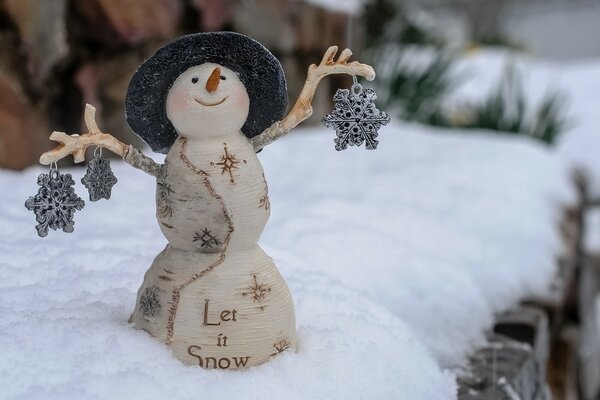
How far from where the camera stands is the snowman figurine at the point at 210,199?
798 millimetres

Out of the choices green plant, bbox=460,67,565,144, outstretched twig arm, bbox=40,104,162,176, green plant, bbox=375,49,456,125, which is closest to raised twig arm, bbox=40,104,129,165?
outstretched twig arm, bbox=40,104,162,176

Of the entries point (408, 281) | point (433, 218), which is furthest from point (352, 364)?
point (433, 218)

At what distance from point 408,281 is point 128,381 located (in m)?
0.75

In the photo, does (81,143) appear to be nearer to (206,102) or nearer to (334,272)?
(206,102)

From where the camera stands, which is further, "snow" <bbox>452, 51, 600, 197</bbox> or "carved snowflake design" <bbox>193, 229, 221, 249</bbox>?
"snow" <bbox>452, 51, 600, 197</bbox>

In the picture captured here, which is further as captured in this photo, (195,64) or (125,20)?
(125,20)

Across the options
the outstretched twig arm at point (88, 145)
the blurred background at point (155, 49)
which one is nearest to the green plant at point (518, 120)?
the blurred background at point (155, 49)

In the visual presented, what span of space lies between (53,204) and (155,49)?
147 cm

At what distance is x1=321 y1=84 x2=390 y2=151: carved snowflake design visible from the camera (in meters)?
0.83

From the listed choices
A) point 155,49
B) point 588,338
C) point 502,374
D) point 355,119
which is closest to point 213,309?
point 355,119

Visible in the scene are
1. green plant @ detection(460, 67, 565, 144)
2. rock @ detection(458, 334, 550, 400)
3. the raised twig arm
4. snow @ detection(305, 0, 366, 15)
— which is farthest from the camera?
green plant @ detection(460, 67, 565, 144)

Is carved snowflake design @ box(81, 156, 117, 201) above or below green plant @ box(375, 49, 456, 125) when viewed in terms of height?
below

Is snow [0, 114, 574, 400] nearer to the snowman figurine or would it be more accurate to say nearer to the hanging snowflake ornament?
the snowman figurine

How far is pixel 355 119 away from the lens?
2.75 ft
